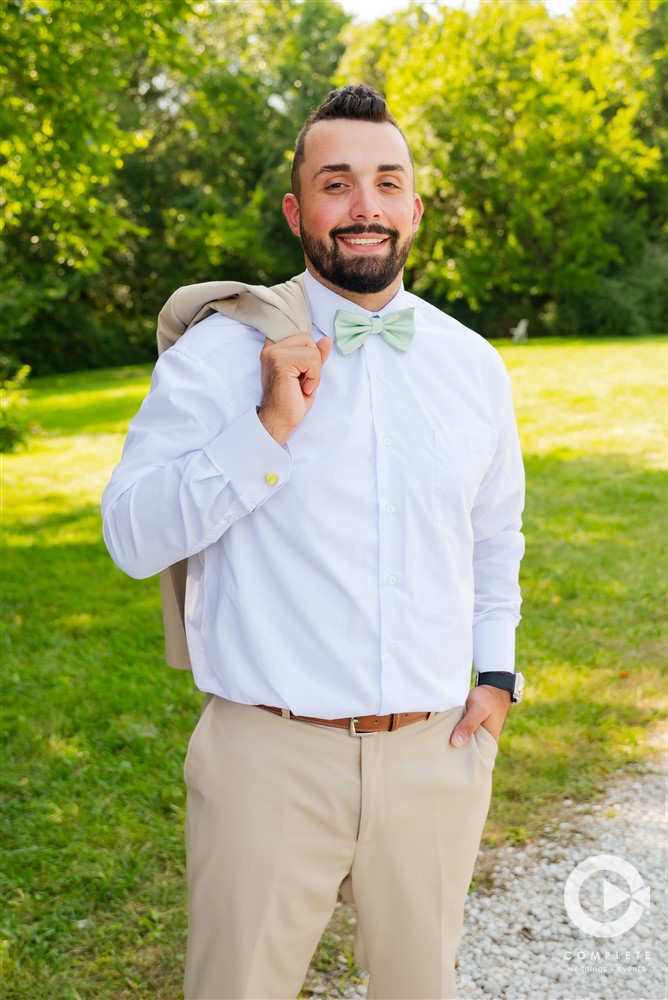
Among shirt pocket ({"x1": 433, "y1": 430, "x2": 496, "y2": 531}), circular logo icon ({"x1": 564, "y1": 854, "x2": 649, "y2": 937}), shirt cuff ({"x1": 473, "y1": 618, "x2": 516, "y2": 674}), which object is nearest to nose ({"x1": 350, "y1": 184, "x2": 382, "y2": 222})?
shirt pocket ({"x1": 433, "y1": 430, "x2": 496, "y2": 531})

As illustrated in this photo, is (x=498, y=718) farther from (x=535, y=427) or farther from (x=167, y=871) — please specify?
(x=535, y=427)

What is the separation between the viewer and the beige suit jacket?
7.07 ft

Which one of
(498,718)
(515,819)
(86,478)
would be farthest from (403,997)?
(86,478)

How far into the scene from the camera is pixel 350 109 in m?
2.25

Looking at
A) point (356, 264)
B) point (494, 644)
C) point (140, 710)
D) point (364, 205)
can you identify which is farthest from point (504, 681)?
point (140, 710)

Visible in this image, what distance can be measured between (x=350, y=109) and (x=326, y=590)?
44.2 inches

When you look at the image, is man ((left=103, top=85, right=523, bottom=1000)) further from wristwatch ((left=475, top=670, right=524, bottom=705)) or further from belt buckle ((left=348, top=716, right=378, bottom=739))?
wristwatch ((left=475, top=670, right=524, bottom=705))

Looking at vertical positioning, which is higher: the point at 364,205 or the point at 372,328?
the point at 364,205

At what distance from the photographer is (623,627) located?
639 centimetres

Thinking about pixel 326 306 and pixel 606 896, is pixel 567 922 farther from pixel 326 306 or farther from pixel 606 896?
pixel 326 306

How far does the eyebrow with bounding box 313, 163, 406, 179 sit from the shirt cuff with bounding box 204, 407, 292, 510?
0.65m

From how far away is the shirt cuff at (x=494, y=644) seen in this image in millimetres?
2578

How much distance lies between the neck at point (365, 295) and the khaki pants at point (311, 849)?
0.99 metres

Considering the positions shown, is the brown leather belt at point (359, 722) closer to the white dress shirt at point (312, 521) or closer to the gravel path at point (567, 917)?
the white dress shirt at point (312, 521)
